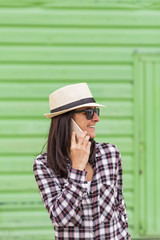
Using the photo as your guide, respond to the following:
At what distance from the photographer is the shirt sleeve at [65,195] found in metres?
1.92

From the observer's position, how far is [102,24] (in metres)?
4.81

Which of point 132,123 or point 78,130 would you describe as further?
point 132,123

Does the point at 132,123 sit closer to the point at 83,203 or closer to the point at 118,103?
the point at 118,103

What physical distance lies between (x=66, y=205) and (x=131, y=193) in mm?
3113

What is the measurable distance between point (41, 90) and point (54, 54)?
574 millimetres

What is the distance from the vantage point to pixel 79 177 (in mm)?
1960

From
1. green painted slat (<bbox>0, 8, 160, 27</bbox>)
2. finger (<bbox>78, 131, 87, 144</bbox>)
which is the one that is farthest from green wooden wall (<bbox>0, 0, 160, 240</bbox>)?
finger (<bbox>78, 131, 87, 144</bbox>)

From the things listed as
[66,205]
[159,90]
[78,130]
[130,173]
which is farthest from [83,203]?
[159,90]

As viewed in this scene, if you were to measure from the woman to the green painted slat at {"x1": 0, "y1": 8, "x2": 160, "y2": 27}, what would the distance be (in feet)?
9.08

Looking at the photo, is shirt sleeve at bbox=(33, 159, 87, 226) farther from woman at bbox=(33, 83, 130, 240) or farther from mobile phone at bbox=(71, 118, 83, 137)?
mobile phone at bbox=(71, 118, 83, 137)

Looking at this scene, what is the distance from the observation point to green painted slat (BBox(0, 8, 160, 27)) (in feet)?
15.6

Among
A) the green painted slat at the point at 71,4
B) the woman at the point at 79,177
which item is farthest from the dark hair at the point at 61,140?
the green painted slat at the point at 71,4

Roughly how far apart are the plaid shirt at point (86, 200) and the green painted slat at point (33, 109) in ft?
8.22

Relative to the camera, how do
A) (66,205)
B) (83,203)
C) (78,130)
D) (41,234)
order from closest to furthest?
(66,205) → (83,203) → (78,130) → (41,234)
